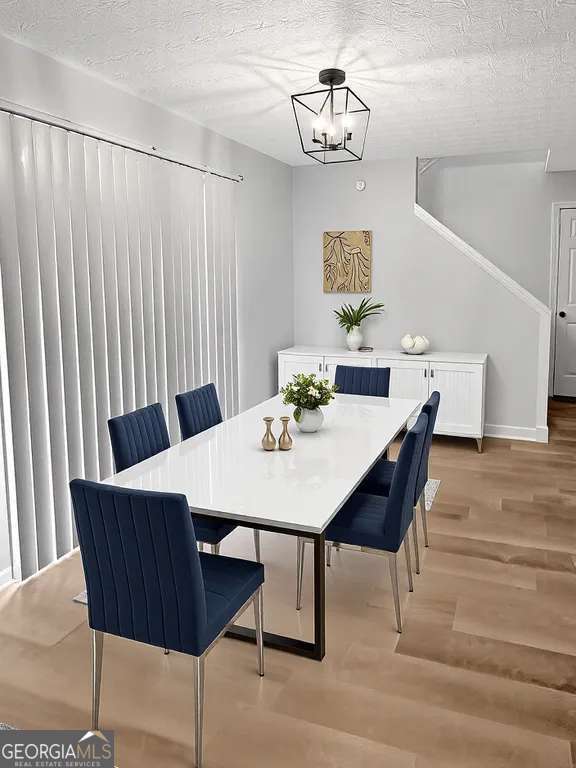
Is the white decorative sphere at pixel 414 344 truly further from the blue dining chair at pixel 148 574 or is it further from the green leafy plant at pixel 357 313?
the blue dining chair at pixel 148 574

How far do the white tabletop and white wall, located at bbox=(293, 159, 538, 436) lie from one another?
2.37 m

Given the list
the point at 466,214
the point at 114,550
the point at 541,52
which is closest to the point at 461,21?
the point at 541,52

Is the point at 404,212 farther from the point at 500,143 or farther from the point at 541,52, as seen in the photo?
the point at 541,52

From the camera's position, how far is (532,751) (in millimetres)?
1997

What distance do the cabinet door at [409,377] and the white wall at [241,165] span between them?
1.11 metres

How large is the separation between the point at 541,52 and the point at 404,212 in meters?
2.76

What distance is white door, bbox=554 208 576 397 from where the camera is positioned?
6555 millimetres

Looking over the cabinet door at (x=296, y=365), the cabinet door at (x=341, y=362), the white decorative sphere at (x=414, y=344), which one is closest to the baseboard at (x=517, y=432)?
the white decorative sphere at (x=414, y=344)

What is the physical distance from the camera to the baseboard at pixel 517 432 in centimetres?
552

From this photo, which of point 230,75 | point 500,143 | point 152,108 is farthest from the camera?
point 500,143

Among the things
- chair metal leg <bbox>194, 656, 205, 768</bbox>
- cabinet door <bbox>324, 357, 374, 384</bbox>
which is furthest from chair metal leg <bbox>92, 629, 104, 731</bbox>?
cabinet door <bbox>324, 357, 374, 384</bbox>

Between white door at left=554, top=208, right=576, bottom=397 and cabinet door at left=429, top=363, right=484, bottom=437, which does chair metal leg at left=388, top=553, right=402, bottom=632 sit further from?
white door at left=554, top=208, right=576, bottom=397

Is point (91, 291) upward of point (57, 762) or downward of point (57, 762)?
upward

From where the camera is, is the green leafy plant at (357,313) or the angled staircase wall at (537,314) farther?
the green leafy plant at (357,313)
